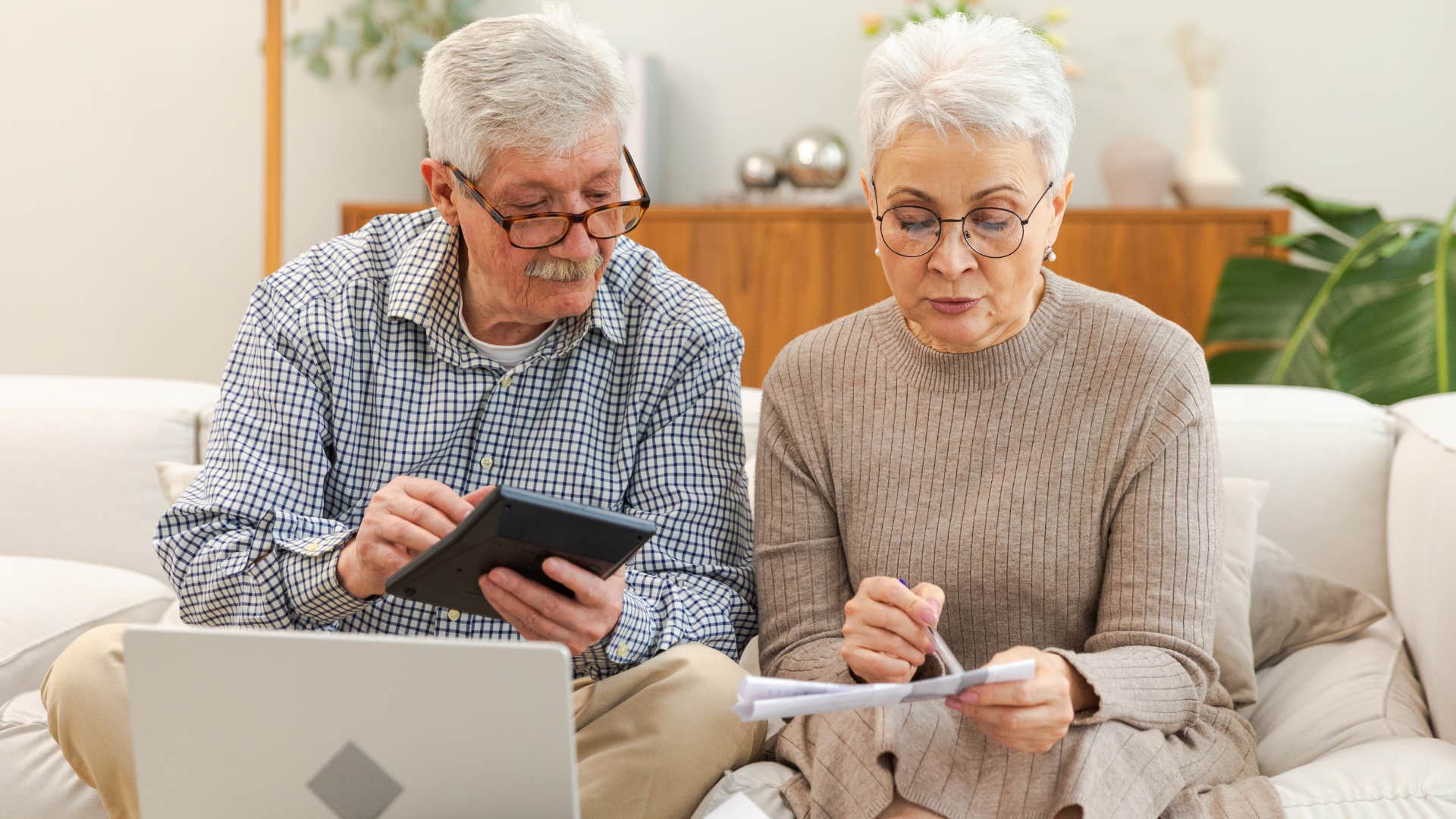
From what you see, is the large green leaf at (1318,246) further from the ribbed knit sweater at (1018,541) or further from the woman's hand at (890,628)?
the woman's hand at (890,628)

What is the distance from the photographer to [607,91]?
1.49 m

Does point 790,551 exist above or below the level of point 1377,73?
below

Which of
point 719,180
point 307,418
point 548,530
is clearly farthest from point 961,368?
point 719,180

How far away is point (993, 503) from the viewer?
4.66ft

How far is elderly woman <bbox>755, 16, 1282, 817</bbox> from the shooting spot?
1262 millimetres

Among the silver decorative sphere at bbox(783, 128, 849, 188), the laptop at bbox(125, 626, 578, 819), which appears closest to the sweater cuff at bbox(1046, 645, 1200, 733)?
the laptop at bbox(125, 626, 578, 819)

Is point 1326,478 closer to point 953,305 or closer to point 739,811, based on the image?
point 953,305

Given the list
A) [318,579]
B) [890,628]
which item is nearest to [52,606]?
[318,579]

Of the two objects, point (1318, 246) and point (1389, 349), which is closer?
point (1389, 349)

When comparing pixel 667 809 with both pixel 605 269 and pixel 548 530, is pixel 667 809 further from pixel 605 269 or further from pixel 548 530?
pixel 605 269

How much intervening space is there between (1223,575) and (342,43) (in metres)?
2.90

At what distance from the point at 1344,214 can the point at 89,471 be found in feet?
8.29

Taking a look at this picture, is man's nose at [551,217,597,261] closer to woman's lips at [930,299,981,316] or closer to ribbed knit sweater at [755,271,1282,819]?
ribbed knit sweater at [755,271,1282,819]

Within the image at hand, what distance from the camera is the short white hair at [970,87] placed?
133 cm
